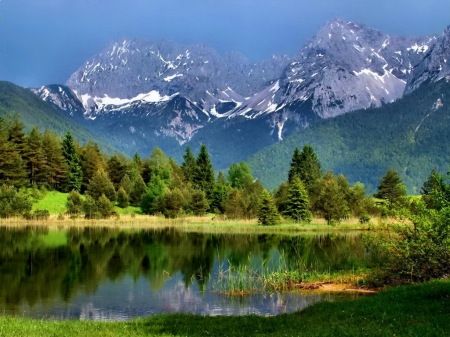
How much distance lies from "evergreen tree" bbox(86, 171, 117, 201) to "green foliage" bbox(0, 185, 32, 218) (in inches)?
546

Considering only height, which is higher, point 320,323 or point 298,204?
point 298,204

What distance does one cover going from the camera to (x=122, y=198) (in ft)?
339

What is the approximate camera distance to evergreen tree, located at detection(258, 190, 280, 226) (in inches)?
Answer: 3243

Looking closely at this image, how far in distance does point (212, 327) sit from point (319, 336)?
15.5 feet

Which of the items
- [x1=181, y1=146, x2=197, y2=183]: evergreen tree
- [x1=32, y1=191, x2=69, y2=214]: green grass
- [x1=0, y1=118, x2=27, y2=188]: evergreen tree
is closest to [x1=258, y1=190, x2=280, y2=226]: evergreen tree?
[x1=32, y1=191, x2=69, y2=214]: green grass

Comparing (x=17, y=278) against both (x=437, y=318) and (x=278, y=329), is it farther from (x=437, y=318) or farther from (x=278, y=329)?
(x=437, y=318)

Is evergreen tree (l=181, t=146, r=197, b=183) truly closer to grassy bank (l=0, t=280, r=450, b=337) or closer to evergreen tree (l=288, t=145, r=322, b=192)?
evergreen tree (l=288, t=145, r=322, b=192)

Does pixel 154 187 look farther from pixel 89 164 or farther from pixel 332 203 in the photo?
pixel 332 203

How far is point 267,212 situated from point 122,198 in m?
33.0

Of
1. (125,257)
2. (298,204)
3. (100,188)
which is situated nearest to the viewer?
(125,257)

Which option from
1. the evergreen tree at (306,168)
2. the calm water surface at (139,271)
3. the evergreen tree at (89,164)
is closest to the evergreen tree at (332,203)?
the calm water surface at (139,271)

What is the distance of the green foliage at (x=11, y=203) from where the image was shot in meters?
86.8

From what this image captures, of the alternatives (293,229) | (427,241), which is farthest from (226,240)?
(427,241)

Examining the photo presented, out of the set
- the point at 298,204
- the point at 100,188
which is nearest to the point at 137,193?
the point at 100,188
